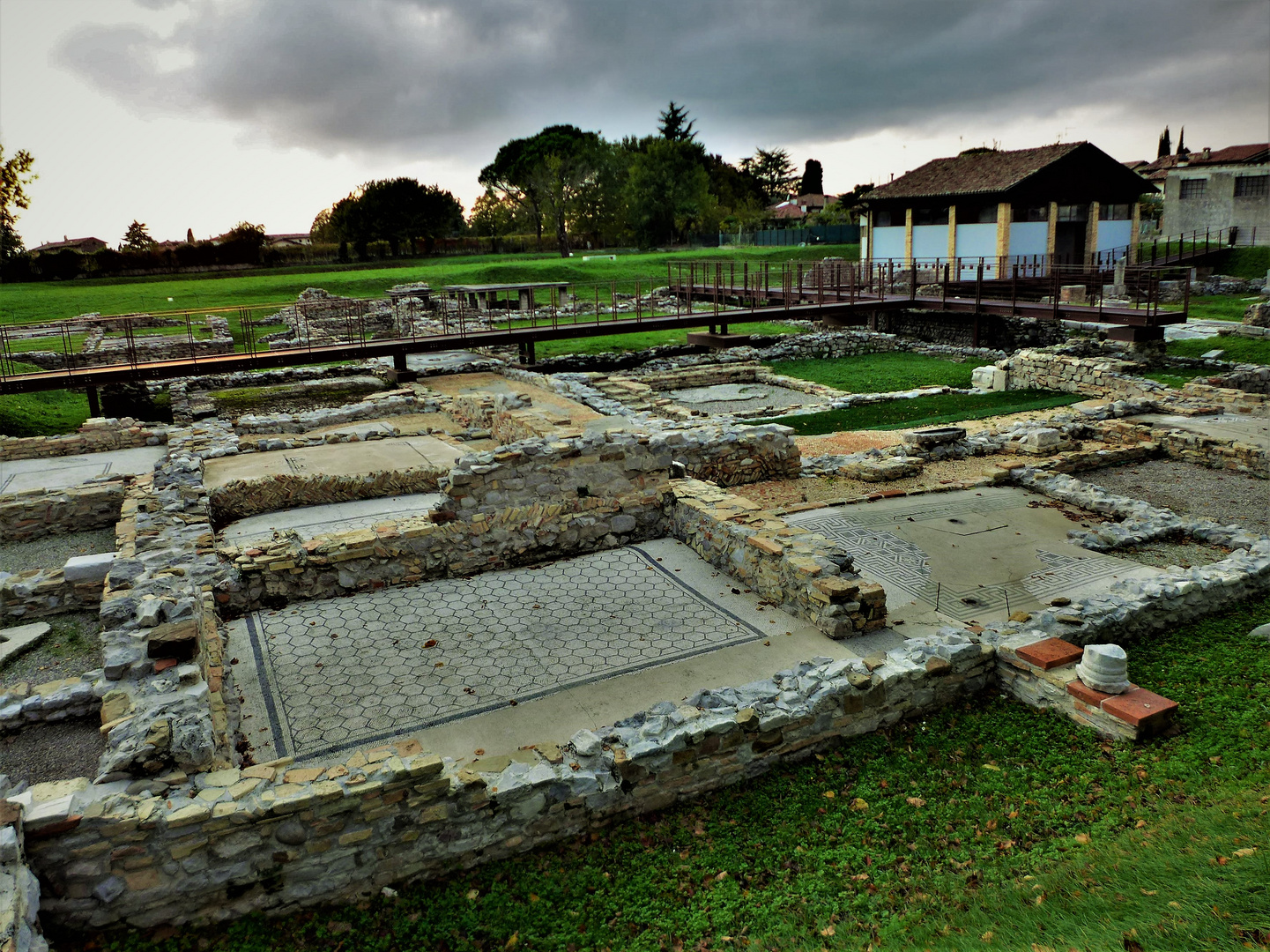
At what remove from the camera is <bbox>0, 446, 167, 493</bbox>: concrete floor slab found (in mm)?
12438

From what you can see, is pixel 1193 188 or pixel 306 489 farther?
pixel 1193 188

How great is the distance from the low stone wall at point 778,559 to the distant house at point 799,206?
61.1 metres

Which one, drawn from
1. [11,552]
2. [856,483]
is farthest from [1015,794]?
[11,552]

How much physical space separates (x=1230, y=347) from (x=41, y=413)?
27684 mm

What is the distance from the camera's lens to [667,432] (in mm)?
11375

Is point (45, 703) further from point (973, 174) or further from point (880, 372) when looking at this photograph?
point (973, 174)

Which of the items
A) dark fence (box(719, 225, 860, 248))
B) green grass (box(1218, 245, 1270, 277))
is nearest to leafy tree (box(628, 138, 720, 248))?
dark fence (box(719, 225, 860, 248))

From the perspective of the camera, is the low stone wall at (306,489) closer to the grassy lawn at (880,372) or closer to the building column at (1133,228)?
the grassy lawn at (880,372)

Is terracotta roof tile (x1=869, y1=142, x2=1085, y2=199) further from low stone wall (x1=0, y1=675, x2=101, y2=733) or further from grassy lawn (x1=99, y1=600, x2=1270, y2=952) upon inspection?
low stone wall (x1=0, y1=675, x2=101, y2=733)

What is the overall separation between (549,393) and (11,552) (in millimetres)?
10474

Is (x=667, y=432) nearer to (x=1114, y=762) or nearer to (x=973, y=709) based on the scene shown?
(x=973, y=709)

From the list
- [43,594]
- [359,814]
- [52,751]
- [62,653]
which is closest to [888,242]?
[43,594]

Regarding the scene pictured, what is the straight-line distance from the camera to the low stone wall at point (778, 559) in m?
6.83

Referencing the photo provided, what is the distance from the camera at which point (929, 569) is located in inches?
323
